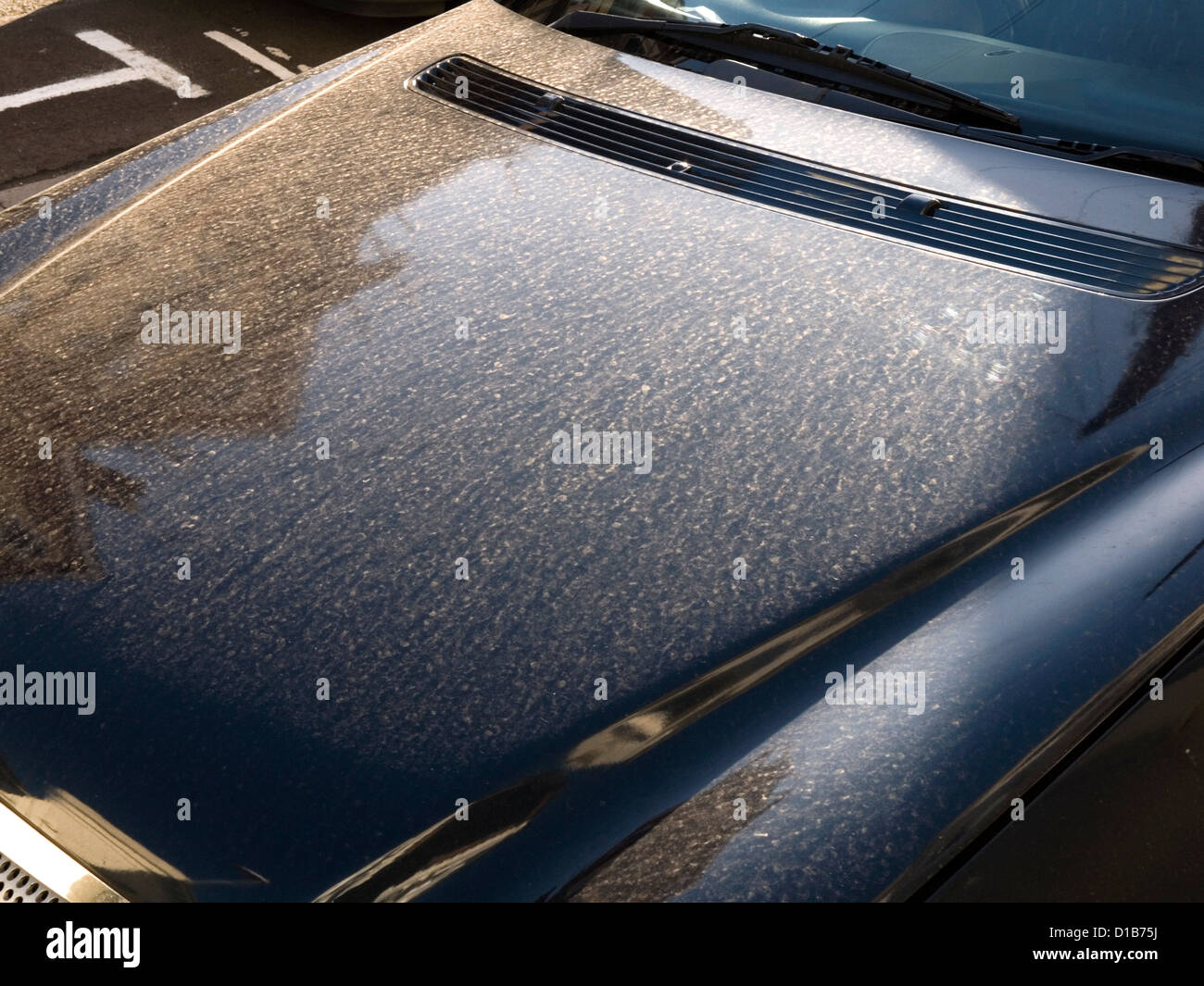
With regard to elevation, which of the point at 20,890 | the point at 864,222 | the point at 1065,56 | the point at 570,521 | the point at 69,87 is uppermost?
the point at 69,87

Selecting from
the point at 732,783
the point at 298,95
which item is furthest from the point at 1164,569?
the point at 298,95

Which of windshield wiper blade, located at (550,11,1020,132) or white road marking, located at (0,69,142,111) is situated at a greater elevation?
white road marking, located at (0,69,142,111)

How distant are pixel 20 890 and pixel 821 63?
1943 millimetres

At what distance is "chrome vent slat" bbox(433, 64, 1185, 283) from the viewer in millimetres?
1707

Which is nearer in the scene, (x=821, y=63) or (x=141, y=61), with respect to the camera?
(x=821, y=63)

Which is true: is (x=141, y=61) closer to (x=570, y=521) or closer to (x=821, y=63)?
(x=821, y=63)

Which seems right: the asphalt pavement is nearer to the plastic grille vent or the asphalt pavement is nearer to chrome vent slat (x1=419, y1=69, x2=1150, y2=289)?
chrome vent slat (x1=419, y1=69, x2=1150, y2=289)

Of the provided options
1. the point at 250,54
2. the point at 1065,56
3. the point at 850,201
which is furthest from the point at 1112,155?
the point at 250,54

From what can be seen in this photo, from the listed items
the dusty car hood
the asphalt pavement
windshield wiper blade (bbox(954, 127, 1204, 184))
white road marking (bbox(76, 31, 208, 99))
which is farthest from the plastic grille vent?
white road marking (bbox(76, 31, 208, 99))

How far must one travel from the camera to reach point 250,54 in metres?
5.32

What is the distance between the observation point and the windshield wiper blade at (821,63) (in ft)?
6.72

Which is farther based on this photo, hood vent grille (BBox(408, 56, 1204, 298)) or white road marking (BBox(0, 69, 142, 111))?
white road marking (BBox(0, 69, 142, 111))

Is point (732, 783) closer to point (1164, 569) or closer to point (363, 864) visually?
point (363, 864)
